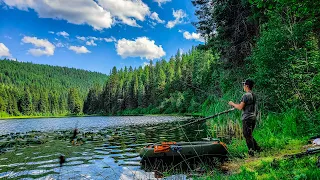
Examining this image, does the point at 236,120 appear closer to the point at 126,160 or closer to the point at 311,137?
the point at 311,137

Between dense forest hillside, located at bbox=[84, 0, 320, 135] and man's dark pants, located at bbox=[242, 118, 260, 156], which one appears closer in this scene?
man's dark pants, located at bbox=[242, 118, 260, 156]

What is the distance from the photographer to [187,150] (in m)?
9.27

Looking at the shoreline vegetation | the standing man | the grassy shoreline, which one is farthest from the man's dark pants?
the grassy shoreline

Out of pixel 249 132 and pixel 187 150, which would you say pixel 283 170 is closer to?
pixel 249 132

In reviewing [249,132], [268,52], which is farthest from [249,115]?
[268,52]

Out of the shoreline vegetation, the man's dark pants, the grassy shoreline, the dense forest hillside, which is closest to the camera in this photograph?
the grassy shoreline

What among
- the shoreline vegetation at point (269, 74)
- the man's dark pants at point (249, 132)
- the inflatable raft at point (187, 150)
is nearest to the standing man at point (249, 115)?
the man's dark pants at point (249, 132)

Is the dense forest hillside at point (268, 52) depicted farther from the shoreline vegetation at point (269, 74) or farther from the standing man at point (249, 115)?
the standing man at point (249, 115)

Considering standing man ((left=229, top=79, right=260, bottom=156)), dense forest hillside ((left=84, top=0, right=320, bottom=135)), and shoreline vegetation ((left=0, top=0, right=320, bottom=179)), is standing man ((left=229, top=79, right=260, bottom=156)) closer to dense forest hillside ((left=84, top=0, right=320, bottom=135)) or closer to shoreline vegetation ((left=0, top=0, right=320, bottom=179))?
shoreline vegetation ((left=0, top=0, right=320, bottom=179))

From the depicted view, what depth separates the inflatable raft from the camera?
358 inches

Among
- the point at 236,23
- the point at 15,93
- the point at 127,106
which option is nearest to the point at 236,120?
the point at 236,23

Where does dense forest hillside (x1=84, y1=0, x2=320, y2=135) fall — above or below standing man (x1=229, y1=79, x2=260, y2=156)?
above

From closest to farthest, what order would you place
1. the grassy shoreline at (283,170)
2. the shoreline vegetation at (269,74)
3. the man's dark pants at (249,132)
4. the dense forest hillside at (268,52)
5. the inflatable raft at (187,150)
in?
the grassy shoreline at (283,170)
the shoreline vegetation at (269,74)
the man's dark pants at (249,132)
the inflatable raft at (187,150)
the dense forest hillside at (268,52)

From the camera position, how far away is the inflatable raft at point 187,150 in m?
9.10
